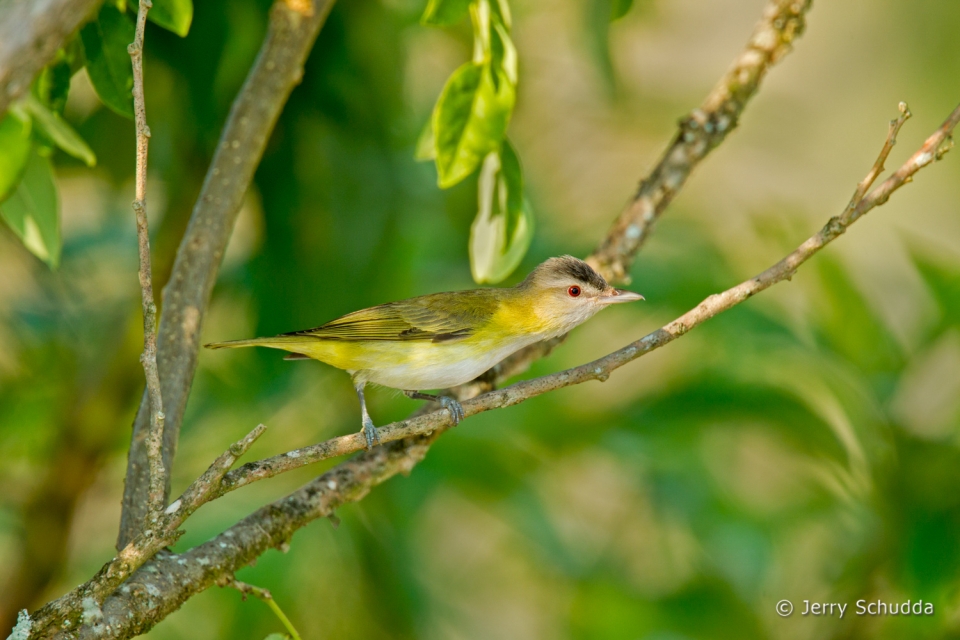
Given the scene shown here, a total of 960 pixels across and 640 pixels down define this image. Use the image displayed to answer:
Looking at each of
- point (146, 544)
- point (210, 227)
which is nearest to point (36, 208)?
point (210, 227)

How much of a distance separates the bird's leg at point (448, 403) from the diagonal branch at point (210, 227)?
66 cm

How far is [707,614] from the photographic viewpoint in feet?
11.7

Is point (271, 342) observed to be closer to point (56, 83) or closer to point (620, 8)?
point (56, 83)

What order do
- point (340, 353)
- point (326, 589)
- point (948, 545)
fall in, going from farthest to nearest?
1. point (326, 589)
2. point (948, 545)
3. point (340, 353)

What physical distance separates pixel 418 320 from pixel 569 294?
53 centimetres

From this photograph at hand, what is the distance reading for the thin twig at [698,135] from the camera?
9.83ft

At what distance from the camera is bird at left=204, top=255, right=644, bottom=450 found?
279 cm

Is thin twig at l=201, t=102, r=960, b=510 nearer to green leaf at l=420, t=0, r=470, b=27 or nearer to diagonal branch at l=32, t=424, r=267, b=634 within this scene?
diagonal branch at l=32, t=424, r=267, b=634

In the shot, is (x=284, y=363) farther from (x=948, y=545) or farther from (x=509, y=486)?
(x=948, y=545)

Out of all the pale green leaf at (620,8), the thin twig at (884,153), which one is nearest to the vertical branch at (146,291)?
the pale green leaf at (620,8)

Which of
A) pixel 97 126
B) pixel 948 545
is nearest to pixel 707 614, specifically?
pixel 948 545

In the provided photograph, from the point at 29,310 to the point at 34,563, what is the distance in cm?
117

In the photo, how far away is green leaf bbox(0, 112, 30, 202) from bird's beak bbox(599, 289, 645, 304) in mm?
1832

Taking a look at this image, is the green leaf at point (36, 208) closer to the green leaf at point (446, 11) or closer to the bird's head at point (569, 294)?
the green leaf at point (446, 11)
